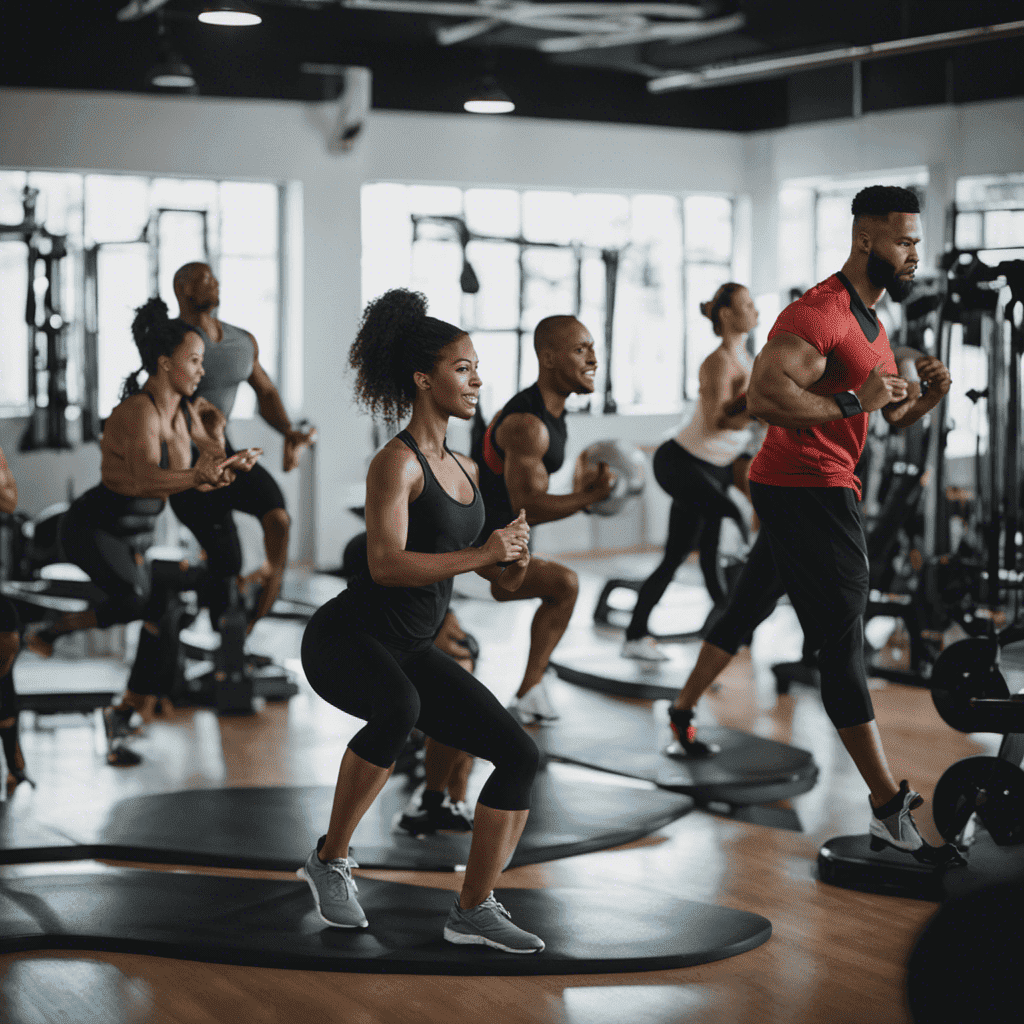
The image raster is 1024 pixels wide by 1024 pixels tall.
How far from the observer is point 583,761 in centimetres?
473

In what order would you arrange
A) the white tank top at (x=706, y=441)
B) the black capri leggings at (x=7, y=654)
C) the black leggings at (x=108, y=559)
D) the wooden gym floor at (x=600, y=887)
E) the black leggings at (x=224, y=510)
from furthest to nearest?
the white tank top at (x=706, y=441) → the black leggings at (x=224, y=510) → the black leggings at (x=108, y=559) → the black capri leggings at (x=7, y=654) → the wooden gym floor at (x=600, y=887)

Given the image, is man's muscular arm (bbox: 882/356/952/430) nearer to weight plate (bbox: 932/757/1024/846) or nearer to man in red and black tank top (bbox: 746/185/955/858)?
man in red and black tank top (bbox: 746/185/955/858)

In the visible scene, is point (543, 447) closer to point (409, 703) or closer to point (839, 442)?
point (839, 442)

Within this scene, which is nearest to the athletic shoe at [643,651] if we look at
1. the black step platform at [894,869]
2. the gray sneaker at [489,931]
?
the black step platform at [894,869]

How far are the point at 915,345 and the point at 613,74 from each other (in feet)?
15.3

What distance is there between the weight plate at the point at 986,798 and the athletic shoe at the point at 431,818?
1.28 meters

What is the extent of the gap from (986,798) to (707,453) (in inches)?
101

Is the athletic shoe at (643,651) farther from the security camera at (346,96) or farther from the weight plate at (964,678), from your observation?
the security camera at (346,96)

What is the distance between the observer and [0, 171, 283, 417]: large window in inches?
339

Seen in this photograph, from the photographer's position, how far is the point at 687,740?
15.5 feet

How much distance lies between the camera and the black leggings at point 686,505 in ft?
19.4

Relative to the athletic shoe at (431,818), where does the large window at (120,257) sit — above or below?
above

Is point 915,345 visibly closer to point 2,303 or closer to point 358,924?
point 358,924

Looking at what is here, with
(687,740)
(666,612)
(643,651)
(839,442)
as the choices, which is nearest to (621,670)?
(643,651)
